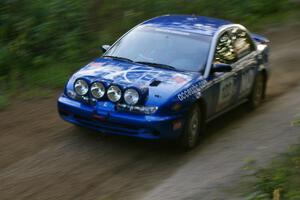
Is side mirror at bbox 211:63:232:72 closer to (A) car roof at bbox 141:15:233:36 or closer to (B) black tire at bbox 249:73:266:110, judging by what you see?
(A) car roof at bbox 141:15:233:36

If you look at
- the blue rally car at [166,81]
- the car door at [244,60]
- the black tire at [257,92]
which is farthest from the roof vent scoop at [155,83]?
the black tire at [257,92]

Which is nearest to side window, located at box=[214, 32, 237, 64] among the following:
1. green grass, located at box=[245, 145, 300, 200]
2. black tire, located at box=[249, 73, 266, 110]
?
black tire, located at box=[249, 73, 266, 110]

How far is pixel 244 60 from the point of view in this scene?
1011 cm

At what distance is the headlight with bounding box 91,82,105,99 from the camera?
8203 millimetres

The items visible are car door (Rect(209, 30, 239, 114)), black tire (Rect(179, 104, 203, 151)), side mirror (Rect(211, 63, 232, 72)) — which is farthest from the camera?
car door (Rect(209, 30, 239, 114))

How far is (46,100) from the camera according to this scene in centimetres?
1065

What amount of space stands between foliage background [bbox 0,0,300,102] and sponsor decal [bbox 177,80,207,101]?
3617 mm

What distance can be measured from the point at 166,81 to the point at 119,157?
1.21 metres

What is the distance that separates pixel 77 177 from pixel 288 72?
758cm

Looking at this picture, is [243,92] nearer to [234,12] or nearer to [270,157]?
[270,157]

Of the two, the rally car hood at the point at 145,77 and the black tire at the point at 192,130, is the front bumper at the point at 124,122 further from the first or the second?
the rally car hood at the point at 145,77

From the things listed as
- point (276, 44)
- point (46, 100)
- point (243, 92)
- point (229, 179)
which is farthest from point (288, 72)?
point (229, 179)

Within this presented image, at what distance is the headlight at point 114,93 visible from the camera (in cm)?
810

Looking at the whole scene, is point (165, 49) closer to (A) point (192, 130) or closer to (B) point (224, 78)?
(B) point (224, 78)
